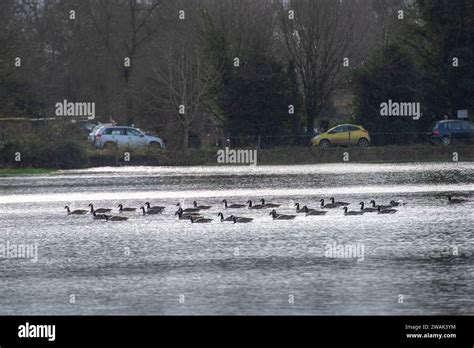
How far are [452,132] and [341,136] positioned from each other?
656 centimetres

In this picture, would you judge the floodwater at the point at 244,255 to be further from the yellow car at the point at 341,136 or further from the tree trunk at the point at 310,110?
the tree trunk at the point at 310,110

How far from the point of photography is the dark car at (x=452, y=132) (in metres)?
68.4

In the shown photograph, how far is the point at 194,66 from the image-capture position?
239ft

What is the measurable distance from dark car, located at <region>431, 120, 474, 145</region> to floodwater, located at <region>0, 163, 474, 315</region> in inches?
641

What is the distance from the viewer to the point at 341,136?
6881 centimetres

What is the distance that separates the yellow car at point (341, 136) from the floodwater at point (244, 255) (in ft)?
52.3

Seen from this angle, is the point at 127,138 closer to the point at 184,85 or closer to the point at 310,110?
the point at 184,85

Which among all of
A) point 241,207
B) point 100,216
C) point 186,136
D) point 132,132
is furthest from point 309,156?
point 100,216

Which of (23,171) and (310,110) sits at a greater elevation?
(310,110)

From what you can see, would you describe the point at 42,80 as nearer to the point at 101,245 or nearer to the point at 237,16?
the point at 237,16

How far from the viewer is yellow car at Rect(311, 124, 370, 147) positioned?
6875 cm

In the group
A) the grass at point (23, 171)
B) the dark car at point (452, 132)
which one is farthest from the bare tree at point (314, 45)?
the grass at point (23, 171)
